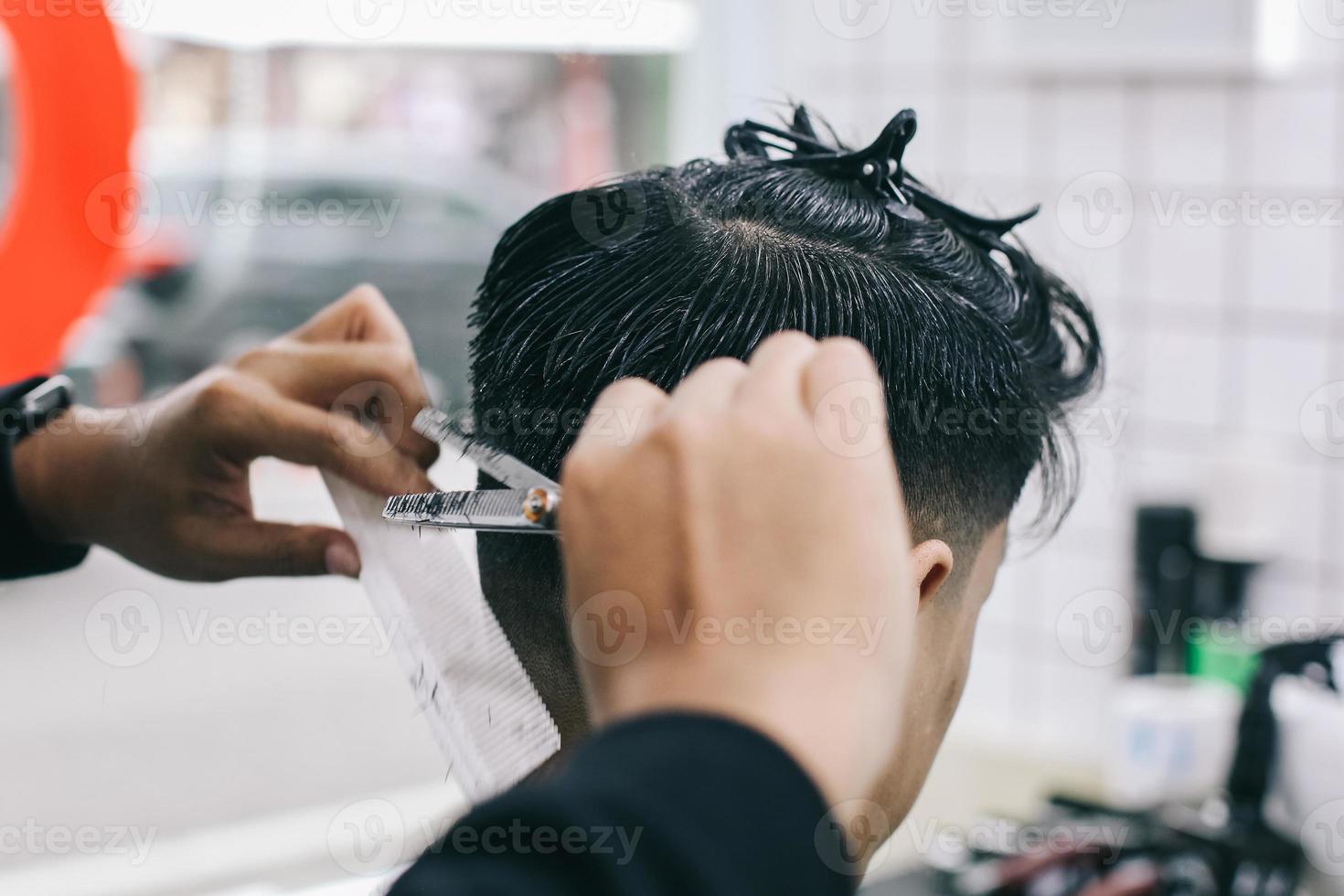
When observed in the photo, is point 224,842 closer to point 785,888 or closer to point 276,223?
point 276,223

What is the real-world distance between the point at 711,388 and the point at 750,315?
257 millimetres

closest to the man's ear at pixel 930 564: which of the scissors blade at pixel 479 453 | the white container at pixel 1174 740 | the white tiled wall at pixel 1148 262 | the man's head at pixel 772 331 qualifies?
the man's head at pixel 772 331

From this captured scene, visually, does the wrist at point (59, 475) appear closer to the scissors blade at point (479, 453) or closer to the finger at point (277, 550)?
the finger at point (277, 550)

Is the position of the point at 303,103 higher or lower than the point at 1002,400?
higher

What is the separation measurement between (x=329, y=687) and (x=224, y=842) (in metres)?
0.25

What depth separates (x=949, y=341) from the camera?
30.7 inches

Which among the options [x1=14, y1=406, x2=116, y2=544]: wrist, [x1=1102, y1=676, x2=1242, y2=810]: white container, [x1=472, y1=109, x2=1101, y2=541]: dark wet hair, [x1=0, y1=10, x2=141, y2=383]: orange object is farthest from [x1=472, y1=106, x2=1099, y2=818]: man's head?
[x1=1102, y1=676, x2=1242, y2=810]: white container

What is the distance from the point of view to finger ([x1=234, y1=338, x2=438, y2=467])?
0.86m

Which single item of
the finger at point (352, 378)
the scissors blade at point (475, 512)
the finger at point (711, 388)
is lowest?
the scissors blade at point (475, 512)

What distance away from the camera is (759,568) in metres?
0.44

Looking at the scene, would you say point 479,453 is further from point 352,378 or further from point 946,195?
point 946,195

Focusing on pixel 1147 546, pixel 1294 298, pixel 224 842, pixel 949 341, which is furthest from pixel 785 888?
pixel 1294 298

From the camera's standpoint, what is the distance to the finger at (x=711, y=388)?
47 centimetres

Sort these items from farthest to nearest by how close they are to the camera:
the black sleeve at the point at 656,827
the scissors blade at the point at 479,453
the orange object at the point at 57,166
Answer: the orange object at the point at 57,166
the scissors blade at the point at 479,453
the black sleeve at the point at 656,827
